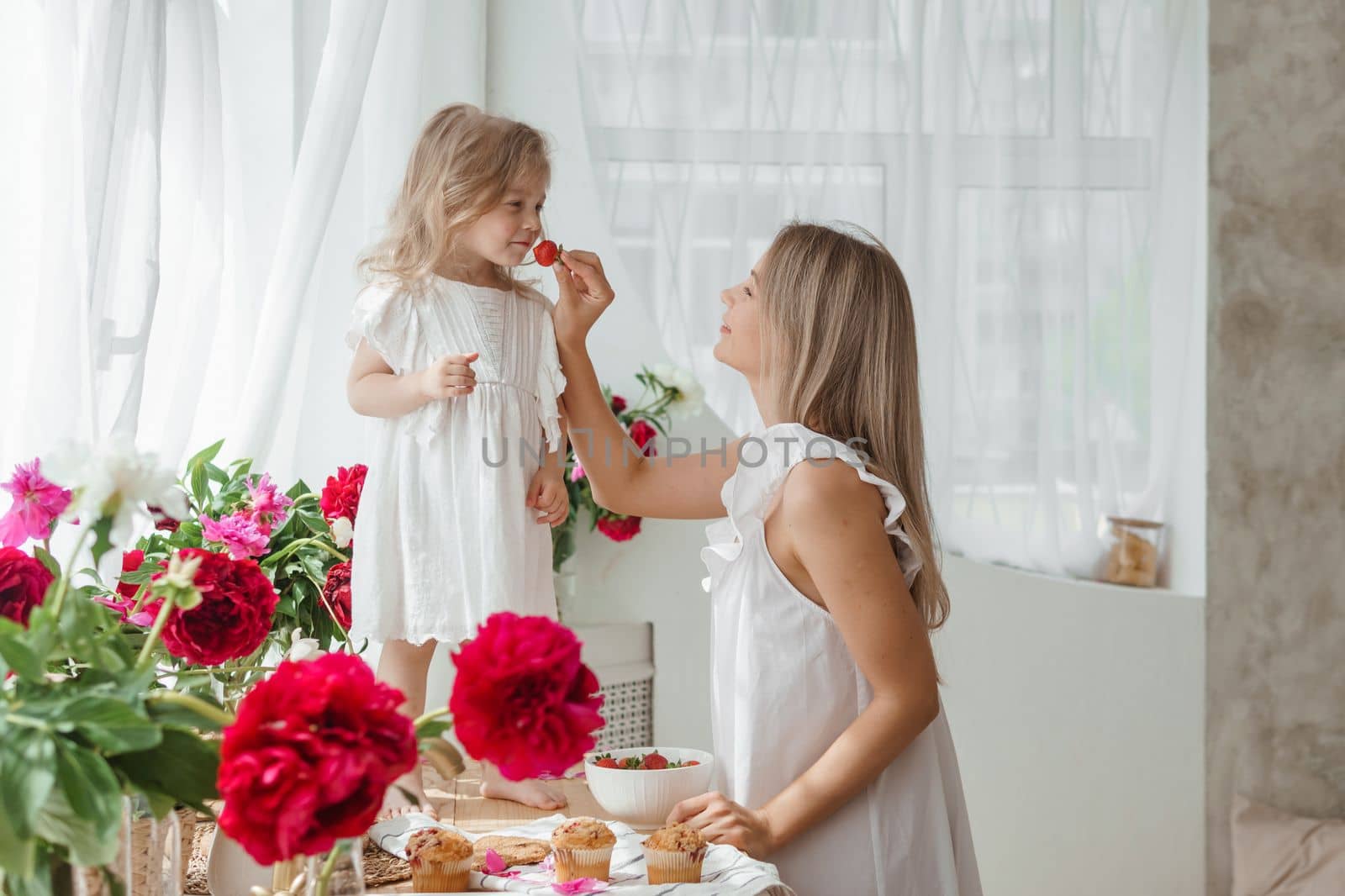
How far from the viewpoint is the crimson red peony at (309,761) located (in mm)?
523

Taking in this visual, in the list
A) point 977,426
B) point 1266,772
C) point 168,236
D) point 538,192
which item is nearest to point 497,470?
point 538,192

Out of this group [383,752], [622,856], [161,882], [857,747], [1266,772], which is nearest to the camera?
[383,752]

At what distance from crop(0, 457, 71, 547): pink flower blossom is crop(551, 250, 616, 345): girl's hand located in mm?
840

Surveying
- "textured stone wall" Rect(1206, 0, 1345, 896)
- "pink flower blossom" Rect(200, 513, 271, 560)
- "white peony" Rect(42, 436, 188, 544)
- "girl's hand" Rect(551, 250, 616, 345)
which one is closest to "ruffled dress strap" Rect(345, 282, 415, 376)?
"girl's hand" Rect(551, 250, 616, 345)

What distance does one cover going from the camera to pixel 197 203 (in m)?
1.60

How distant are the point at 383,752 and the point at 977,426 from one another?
2183 millimetres

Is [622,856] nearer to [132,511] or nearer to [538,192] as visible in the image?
[132,511]

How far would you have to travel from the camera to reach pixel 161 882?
0.72 m

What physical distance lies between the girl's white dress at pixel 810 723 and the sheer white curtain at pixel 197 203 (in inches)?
29.7

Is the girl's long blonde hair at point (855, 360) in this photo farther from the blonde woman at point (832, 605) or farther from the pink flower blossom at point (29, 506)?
the pink flower blossom at point (29, 506)

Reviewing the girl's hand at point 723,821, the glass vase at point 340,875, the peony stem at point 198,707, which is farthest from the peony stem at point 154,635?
the girl's hand at point 723,821

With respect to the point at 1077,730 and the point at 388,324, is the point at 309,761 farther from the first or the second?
the point at 1077,730

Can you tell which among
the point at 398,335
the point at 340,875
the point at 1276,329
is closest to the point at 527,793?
the point at 398,335

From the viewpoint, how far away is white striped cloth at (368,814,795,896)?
92cm
